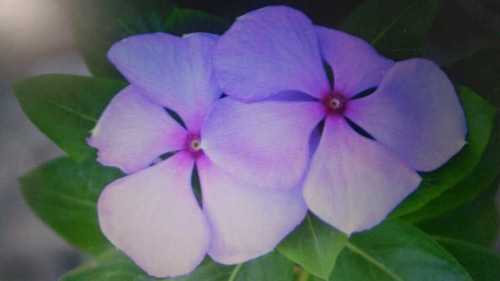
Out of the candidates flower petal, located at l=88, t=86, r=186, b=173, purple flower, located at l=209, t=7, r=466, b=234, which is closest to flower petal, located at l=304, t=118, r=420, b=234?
purple flower, located at l=209, t=7, r=466, b=234

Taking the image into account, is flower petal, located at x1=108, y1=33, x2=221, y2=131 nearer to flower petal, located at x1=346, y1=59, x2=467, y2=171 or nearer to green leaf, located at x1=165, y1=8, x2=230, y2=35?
green leaf, located at x1=165, y1=8, x2=230, y2=35

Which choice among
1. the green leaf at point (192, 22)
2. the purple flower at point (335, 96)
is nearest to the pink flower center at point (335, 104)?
the purple flower at point (335, 96)

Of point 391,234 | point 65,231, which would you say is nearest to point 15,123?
point 65,231

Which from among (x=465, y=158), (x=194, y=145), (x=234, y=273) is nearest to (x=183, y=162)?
(x=194, y=145)

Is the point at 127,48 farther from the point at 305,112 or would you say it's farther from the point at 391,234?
the point at 391,234

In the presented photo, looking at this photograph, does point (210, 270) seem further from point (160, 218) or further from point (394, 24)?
point (394, 24)

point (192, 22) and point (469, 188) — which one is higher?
point (192, 22)
